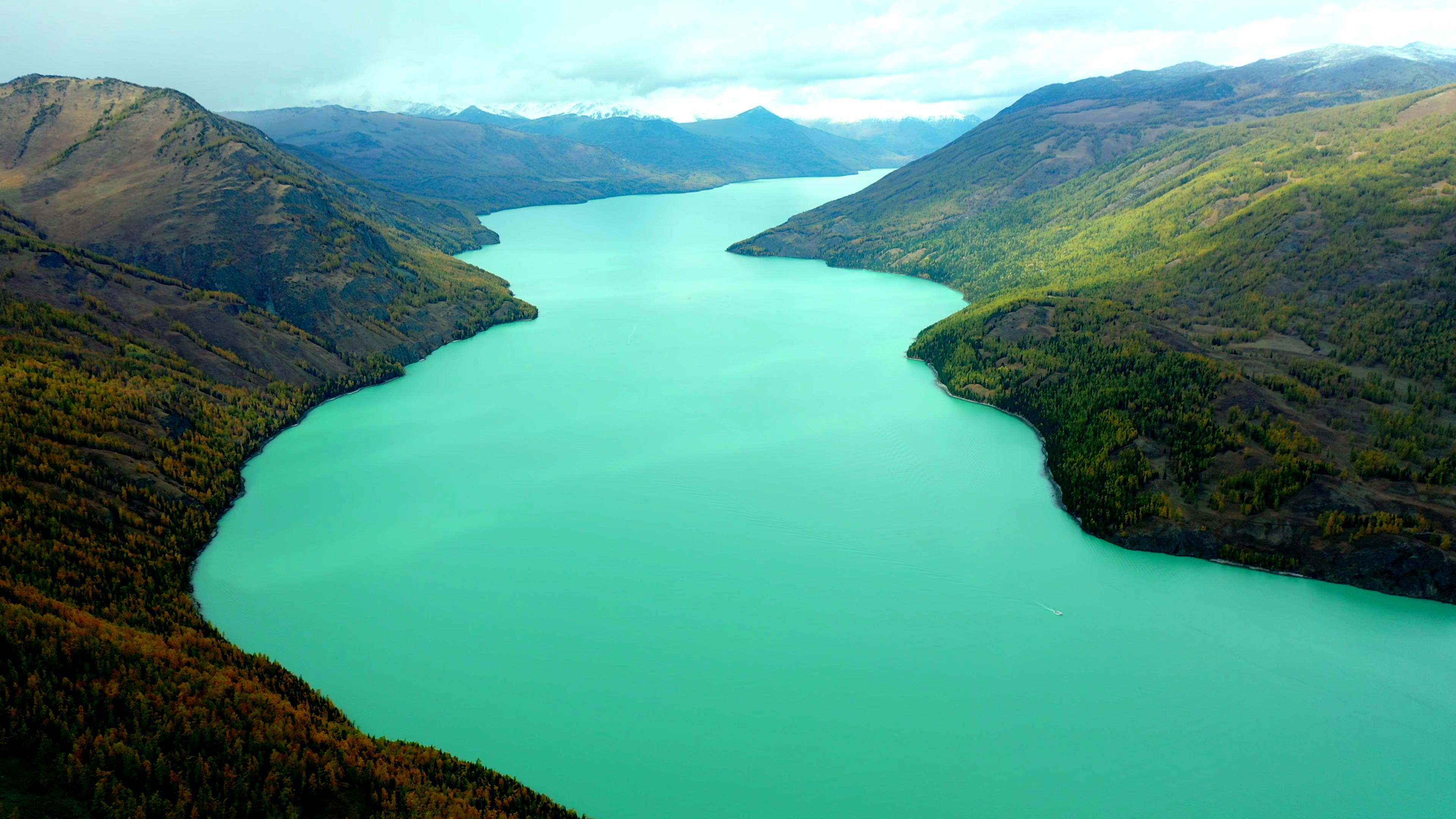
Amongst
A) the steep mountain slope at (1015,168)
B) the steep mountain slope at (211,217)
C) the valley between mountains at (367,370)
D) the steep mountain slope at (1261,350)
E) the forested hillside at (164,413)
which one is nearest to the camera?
the forested hillside at (164,413)

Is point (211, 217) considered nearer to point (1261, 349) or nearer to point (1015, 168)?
point (1261, 349)

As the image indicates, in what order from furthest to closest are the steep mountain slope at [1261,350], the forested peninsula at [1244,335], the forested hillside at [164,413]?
the forested peninsula at [1244,335]
the steep mountain slope at [1261,350]
the forested hillside at [164,413]

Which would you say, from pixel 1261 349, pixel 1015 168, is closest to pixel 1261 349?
pixel 1261 349

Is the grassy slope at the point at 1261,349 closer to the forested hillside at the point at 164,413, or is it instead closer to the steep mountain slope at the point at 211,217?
the forested hillside at the point at 164,413

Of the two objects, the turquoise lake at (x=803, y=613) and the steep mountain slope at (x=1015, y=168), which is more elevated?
the steep mountain slope at (x=1015, y=168)

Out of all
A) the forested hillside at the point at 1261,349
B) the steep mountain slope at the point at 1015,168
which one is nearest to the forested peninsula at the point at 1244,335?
the forested hillside at the point at 1261,349

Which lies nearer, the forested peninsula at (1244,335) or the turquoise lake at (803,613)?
the turquoise lake at (803,613)

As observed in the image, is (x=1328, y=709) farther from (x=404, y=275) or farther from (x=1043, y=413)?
(x=404, y=275)
